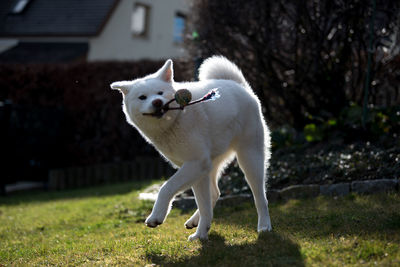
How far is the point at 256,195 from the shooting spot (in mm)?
4609

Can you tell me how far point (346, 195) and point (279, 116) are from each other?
3.43m

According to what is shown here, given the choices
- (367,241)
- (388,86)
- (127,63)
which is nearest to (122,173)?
(127,63)

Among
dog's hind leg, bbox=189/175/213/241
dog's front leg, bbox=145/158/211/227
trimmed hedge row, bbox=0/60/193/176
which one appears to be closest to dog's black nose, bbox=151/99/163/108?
dog's front leg, bbox=145/158/211/227

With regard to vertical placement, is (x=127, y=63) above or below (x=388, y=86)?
below

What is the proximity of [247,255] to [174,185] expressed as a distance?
77cm

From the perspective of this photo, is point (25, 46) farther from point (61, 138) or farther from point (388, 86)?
point (388, 86)

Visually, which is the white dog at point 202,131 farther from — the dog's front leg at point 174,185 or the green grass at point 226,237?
the green grass at point 226,237

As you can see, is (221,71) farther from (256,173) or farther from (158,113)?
(158,113)

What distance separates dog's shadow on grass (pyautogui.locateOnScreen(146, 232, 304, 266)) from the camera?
3.56 meters

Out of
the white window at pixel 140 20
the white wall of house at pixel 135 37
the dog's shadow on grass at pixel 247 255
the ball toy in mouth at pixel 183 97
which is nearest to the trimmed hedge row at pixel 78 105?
the white wall of house at pixel 135 37

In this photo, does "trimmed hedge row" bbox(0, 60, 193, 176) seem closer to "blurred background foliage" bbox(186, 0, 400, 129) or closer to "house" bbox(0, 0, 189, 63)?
"blurred background foliage" bbox(186, 0, 400, 129)

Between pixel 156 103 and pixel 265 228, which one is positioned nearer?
pixel 156 103

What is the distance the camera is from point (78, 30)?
16625 mm

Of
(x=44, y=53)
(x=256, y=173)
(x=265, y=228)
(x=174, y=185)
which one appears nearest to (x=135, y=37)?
(x=44, y=53)
